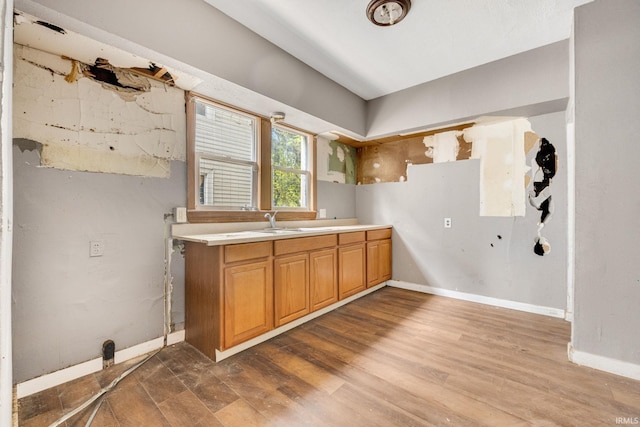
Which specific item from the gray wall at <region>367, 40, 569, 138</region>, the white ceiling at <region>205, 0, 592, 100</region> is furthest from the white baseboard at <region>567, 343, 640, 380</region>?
the white ceiling at <region>205, 0, 592, 100</region>

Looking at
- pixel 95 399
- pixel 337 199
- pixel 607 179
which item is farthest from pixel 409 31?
pixel 95 399

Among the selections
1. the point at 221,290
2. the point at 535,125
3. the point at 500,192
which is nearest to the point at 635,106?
the point at 535,125

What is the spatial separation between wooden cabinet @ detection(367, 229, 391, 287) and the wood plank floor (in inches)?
44.9

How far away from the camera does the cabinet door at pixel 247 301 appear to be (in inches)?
77.6

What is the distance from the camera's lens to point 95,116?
1.89 metres

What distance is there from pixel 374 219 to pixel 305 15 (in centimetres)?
281

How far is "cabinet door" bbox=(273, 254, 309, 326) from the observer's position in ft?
7.68

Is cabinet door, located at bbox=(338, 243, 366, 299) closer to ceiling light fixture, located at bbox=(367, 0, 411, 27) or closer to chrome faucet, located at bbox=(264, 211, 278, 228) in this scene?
chrome faucet, located at bbox=(264, 211, 278, 228)

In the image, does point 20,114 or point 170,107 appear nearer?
point 20,114

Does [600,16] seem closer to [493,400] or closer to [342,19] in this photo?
[342,19]

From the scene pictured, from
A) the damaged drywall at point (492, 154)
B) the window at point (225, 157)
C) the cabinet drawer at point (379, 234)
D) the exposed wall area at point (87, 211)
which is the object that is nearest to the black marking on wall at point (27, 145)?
the exposed wall area at point (87, 211)

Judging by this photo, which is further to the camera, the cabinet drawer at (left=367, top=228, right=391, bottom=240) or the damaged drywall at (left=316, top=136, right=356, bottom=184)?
the damaged drywall at (left=316, top=136, right=356, bottom=184)

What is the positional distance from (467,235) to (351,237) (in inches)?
57.4

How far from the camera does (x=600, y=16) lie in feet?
6.19
